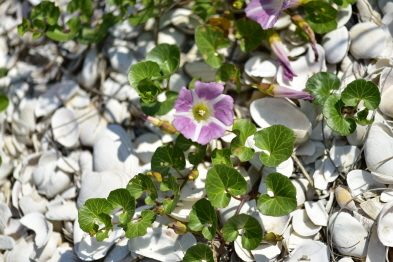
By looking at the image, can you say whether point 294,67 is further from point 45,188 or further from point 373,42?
point 45,188

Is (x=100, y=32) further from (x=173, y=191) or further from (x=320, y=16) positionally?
(x=320, y=16)

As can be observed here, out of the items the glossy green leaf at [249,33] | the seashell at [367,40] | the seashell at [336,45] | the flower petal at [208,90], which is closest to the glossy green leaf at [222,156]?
the flower petal at [208,90]

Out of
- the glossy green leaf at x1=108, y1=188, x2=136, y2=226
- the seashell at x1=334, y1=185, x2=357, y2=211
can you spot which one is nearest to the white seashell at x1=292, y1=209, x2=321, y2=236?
the seashell at x1=334, y1=185, x2=357, y2=211

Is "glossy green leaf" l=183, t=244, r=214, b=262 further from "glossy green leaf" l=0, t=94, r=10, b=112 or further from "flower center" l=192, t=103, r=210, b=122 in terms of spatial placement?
"glossy green leaf" l=0, t=94, r=10, b=112

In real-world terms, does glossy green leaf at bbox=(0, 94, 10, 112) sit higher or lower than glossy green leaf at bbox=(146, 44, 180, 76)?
lower

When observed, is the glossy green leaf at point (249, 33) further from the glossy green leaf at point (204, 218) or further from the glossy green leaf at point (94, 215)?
the glossy green leaf at point (94, 215)

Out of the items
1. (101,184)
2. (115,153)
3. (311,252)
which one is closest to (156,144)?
(115,153)

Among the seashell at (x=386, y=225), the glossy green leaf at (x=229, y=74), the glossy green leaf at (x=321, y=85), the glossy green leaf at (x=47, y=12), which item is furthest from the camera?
the glossy green leaf at (x=47, y=12)
